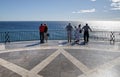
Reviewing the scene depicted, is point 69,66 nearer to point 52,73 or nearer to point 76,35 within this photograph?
point 52,73

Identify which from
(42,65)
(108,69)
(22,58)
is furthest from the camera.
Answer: (22,58)

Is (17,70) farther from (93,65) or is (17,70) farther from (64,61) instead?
(93,65)

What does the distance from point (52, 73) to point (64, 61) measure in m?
2.38

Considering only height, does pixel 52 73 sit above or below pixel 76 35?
below

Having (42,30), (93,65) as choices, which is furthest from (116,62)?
(42,30)

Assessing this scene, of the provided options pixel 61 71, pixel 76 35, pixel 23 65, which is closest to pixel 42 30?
pixel 76 35

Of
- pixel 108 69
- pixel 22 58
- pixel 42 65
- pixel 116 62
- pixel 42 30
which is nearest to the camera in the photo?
pixel 108 69

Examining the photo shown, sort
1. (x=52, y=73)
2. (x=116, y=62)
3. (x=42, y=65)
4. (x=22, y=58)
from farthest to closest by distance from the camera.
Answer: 1. (x=22, y=58)
2. (x=116, y=62)
3. (x=42, y=65)
4. (x=52, y=73)

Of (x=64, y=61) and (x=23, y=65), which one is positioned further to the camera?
(x=64, y=61)

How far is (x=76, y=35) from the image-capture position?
758 inches

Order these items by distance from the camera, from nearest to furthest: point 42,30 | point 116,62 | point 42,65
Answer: point 42,65 → point 116,62 → point 42,30

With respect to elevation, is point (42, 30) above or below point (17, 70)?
above

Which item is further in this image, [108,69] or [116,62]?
[116,62]

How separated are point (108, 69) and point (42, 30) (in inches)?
423
